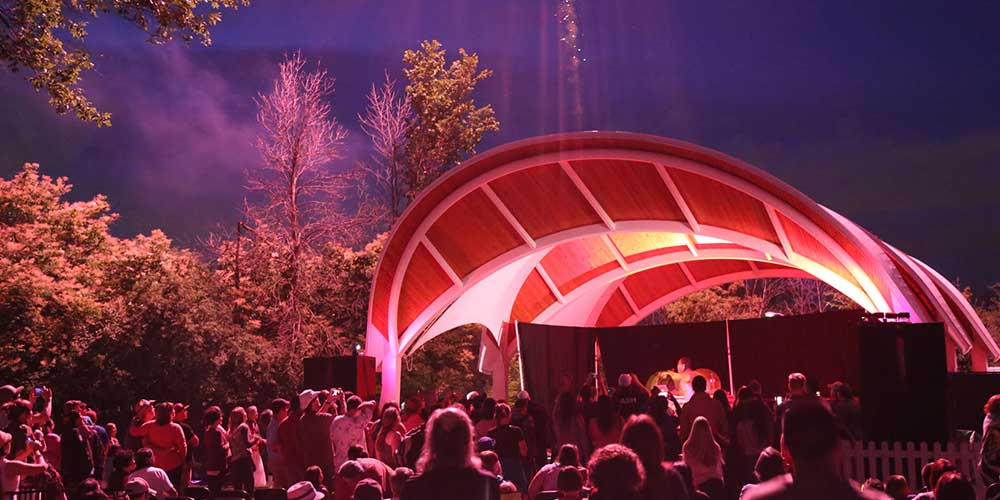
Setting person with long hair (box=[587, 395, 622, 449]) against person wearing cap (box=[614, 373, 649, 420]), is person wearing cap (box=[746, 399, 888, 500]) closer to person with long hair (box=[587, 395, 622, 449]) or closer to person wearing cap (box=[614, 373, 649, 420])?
person with long hair (box=[587, 395, 622, 449])

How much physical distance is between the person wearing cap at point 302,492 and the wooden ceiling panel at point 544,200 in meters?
12.3

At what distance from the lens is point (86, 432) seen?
10578 mm

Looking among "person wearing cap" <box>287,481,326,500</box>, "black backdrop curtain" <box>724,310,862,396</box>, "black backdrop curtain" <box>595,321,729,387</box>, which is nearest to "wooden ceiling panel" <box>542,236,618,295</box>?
"black backdrop curtain" <box>595,321,729,387</box>

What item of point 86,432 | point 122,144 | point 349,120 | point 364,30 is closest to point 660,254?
point 86,432

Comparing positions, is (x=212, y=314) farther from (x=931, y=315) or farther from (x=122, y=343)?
(x=931, y=315)

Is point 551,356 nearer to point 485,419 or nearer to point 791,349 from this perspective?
point 791,349

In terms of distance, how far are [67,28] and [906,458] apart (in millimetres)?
11574

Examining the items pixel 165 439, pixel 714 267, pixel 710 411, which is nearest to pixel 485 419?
pixel 710 411

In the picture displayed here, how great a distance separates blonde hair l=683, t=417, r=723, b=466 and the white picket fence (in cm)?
318

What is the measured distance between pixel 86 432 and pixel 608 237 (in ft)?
44.5

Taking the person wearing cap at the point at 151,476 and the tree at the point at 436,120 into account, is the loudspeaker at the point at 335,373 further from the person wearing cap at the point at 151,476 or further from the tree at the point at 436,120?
the tree at the point at 436,120

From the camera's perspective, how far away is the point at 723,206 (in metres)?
17.1

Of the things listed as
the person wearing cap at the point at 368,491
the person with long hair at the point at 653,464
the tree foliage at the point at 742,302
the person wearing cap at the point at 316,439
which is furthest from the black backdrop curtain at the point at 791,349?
the tree foliage at the point at 742,302

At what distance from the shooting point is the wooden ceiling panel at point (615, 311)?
999 inches
